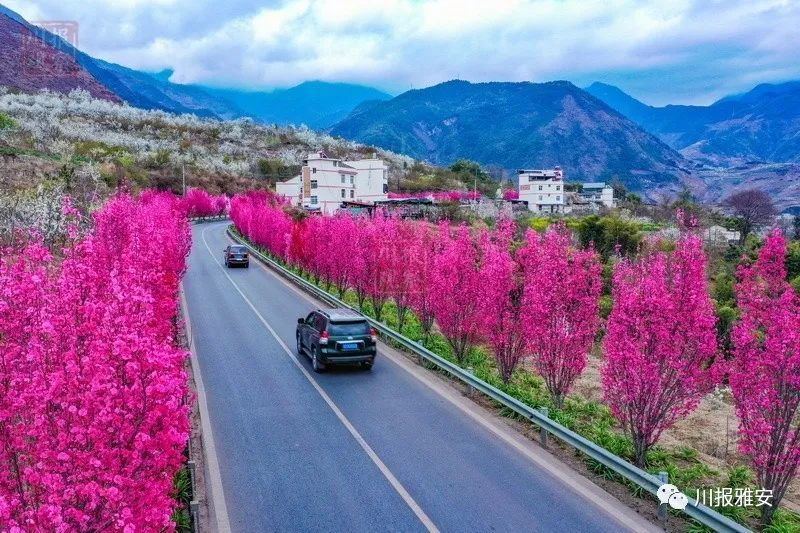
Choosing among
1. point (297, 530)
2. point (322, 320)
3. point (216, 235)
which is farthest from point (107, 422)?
point (216, 235)

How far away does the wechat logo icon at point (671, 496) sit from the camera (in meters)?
7.77

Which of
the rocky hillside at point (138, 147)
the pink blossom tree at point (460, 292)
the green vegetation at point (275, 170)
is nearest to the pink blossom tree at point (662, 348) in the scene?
the pink blossom tree at point (460, 292)

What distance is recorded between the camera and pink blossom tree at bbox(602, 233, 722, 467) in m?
9.16

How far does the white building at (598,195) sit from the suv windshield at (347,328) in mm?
84929

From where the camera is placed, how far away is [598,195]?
113m

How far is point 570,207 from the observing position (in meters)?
A: 95.0

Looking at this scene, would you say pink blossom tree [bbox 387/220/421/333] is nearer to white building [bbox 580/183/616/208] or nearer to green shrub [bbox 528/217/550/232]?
green shrub [bbox 528/217/550/232]

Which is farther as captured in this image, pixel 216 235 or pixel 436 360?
pixel 216 235

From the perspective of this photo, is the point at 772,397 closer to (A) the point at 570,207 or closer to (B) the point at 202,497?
(B) the point at 202,497

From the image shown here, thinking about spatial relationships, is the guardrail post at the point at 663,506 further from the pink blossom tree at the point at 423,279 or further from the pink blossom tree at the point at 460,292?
the pink blossom tree at the point at 423,279

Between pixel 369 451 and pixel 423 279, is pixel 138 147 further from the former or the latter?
pixel 369 451

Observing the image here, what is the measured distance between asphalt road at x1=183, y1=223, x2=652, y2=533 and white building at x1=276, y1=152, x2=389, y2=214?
6104cm

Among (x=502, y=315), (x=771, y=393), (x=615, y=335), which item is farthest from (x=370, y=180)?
(x=771, y=393)

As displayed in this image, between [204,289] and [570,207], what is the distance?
251ft
